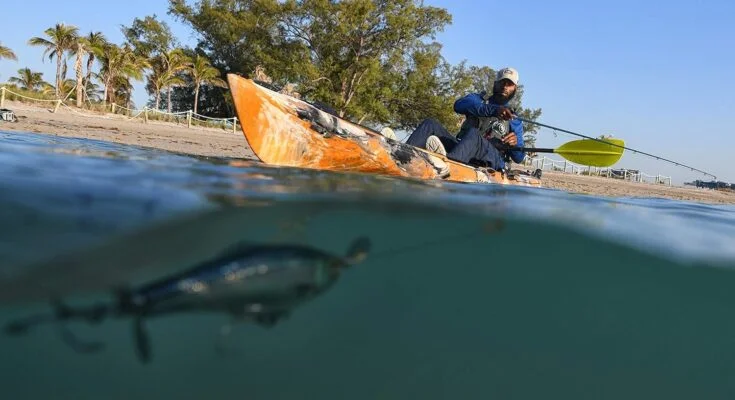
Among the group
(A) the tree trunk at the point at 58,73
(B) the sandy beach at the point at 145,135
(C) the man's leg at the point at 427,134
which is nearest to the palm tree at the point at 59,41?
(A) the tree trunk at the point at 58,73

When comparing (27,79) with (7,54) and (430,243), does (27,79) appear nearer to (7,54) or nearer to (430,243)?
(7,54)

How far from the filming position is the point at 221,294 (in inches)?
68.8

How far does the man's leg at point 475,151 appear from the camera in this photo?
20.6 ft

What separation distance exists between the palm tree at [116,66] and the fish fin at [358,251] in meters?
29.2

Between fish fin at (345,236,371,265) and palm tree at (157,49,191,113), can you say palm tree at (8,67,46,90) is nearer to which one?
palm tree at (157,49,191,113)

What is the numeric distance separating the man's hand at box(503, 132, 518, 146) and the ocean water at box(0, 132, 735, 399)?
441 centimetres

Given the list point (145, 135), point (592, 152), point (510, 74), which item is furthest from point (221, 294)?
point (145, 135)

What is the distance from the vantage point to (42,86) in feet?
116

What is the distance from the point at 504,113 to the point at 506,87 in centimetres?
50

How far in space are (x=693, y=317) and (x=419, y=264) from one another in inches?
Answer: 52.6

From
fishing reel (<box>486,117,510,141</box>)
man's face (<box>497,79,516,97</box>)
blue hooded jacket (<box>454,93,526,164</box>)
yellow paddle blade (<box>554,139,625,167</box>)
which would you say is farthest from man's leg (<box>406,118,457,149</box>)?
yellow paddle blade (<box>554,139,625,167</box>)

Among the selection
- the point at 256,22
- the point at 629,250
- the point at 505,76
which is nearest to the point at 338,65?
the point at 256,22

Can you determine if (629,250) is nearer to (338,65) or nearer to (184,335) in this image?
(184,335)

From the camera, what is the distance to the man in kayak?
6385mm
